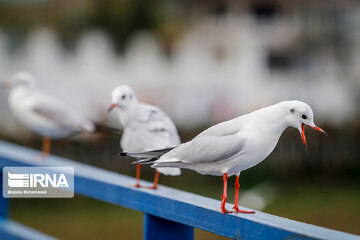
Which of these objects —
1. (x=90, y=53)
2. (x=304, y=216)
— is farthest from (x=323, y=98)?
(x=304, y=216)

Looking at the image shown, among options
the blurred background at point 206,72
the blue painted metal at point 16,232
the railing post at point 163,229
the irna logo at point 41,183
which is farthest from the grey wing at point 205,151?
the blurred background at point 206,72

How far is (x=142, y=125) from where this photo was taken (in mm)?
527

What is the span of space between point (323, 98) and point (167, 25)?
1.62m

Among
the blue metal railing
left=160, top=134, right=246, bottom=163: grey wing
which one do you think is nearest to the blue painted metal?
the blue metal railing

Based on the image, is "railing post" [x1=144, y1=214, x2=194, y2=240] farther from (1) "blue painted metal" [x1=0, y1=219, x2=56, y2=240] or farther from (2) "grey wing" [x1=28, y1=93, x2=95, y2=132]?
(1) "blue painted metal" [x1=0, y1=219, x2=56, y2=240]

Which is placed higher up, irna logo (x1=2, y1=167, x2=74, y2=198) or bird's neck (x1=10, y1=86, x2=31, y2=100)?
bird's neck (x1=10, y1=86, x2=31, y2=100)

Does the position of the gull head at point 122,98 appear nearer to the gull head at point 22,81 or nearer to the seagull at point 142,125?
the seagull at point 142,125

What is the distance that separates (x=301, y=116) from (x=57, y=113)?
456 mm

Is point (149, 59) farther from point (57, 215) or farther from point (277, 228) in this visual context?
point (277, 228)

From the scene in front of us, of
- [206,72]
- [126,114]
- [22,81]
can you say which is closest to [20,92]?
[22,81]

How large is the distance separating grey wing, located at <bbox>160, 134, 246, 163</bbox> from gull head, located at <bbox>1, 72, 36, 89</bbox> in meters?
0.41

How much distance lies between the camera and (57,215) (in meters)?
2.44

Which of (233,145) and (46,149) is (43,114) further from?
(233,145)

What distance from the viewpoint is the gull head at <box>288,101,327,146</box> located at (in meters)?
0.40
